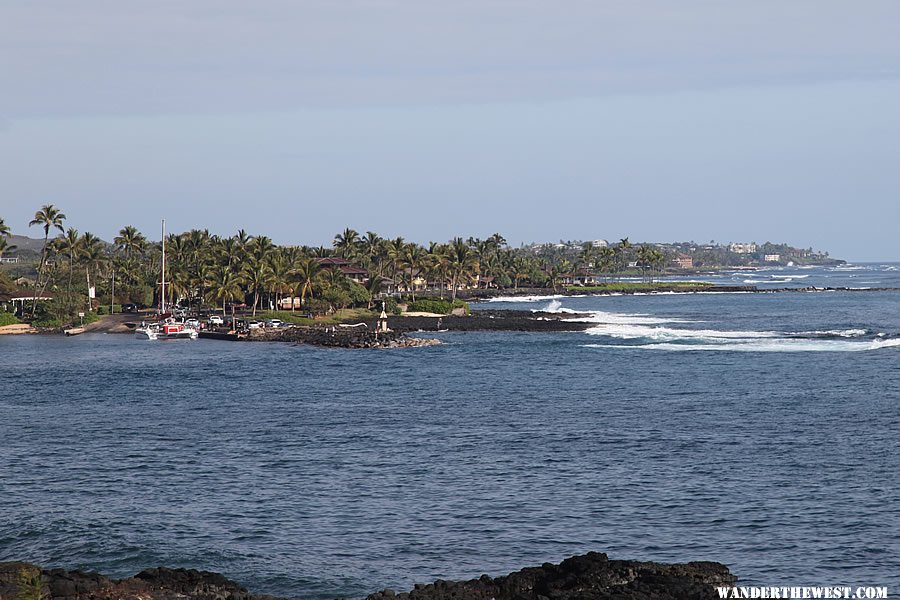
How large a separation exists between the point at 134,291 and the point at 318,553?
12072cm

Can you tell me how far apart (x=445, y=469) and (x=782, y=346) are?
6449cm

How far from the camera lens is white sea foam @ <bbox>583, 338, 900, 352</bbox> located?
9368 cm

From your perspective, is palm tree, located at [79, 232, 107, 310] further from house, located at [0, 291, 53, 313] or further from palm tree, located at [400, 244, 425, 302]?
palm tree, located at [400, 244, 425, 302]

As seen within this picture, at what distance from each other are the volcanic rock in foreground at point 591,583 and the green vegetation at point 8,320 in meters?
104

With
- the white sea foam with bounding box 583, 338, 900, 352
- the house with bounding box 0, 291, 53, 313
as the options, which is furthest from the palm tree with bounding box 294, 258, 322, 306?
the white sea foam with bounding box 583, 338, 900, 352

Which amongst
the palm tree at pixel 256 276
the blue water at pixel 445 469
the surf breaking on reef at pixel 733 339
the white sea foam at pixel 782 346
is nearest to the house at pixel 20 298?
the palm tree at pixel 256 276

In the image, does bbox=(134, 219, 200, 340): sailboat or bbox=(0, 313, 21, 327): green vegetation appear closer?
bbox=(134, 219, 200, 340): sailboat

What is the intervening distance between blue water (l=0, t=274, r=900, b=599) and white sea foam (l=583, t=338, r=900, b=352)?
11.1 metres

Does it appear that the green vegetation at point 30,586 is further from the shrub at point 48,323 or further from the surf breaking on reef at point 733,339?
the shrub at point 48,323

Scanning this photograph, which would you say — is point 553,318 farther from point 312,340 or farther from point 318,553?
point 318,553

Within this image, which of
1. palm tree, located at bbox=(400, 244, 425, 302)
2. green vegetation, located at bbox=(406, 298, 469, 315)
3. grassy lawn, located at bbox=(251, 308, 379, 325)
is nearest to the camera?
grassy lawn, located at bbox=(251, 308, 379, 325)

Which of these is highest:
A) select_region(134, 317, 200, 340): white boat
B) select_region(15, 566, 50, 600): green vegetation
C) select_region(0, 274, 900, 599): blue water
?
select_region(134, 317, 200, 340): white boat

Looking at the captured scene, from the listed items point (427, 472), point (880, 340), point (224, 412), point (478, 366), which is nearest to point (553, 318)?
point (880, 340)

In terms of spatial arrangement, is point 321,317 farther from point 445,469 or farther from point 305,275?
point 445,469
